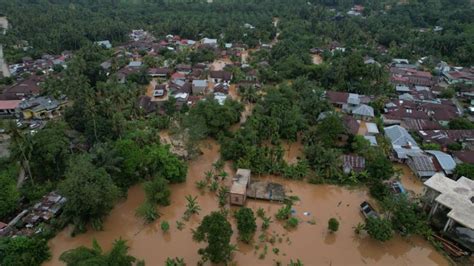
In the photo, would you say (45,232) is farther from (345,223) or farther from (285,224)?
(345,223)

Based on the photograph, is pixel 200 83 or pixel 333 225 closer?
pixel 333 225

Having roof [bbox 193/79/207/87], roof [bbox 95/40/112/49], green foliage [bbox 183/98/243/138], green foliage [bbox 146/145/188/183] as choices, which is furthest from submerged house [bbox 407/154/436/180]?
roof [bbox 95/40/112/49]

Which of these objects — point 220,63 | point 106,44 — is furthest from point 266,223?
point 106,44

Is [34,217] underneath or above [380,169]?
underneath

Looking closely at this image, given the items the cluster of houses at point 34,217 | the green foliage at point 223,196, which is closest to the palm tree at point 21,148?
the cluster of houses at point 34,217

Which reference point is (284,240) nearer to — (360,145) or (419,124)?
(360,145)
